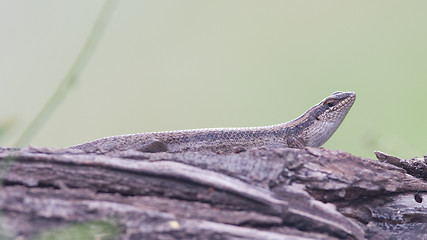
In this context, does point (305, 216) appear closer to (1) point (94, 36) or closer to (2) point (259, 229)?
(2) point (259, 229)

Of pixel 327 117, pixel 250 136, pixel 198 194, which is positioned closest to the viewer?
pixel 198 194

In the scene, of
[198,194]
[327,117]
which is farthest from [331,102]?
[198,194]

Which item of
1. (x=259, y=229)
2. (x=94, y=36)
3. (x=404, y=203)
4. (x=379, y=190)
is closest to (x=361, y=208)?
(x=379, y=190)

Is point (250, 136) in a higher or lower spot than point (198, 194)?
higher

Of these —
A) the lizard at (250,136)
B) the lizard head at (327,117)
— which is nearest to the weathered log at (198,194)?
the lizard at (250,136)

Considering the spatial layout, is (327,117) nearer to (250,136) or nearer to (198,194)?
(250,136)
